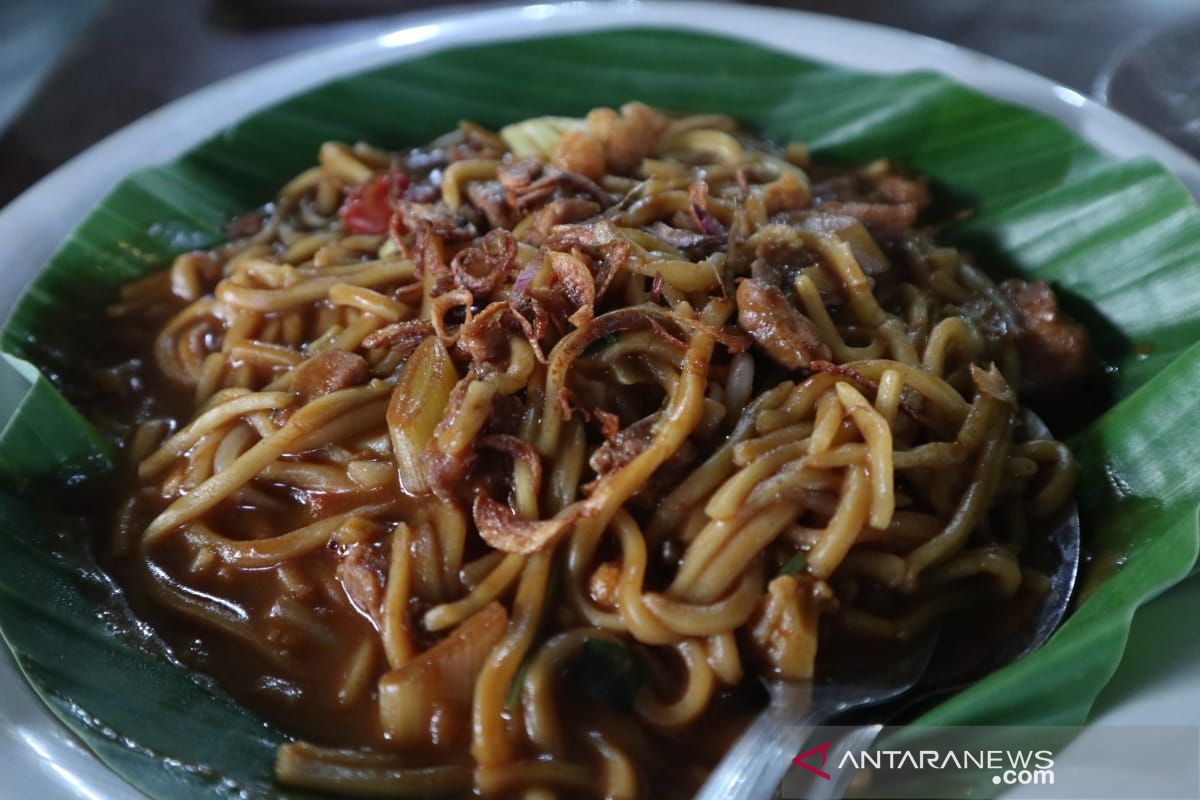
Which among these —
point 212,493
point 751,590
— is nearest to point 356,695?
point 212,493

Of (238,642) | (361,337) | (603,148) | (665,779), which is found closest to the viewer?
(665,779)

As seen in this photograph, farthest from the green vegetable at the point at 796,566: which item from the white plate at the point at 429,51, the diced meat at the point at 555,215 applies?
the diced meat at the point at 555,215

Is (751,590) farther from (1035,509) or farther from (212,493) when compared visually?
(212,493)

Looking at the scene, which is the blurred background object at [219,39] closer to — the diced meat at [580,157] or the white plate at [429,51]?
the white plate at [429,51]

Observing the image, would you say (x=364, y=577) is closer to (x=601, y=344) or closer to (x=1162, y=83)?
(x=601, y=344)

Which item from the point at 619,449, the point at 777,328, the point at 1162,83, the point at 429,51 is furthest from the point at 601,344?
the point at 1162,83

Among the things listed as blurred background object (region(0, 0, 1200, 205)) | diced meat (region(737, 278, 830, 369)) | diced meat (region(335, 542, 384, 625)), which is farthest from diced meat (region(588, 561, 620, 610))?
blurred background object (region(0, 0, 1200, 205))

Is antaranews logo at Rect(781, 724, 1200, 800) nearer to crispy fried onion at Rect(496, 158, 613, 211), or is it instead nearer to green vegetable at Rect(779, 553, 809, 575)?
green vegetable at Rect(779, 553, 809, 575)
